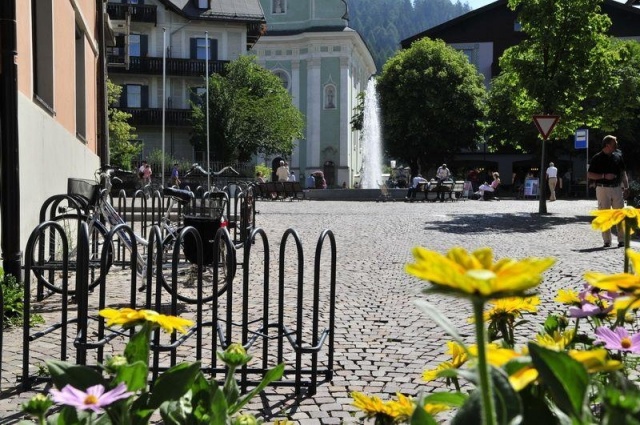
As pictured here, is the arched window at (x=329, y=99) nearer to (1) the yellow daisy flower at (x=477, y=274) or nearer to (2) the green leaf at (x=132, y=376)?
(2) the green leaf at (x=132, y=376)

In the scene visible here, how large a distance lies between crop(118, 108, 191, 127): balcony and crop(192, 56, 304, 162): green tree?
7.00ft

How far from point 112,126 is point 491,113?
23.4 metres

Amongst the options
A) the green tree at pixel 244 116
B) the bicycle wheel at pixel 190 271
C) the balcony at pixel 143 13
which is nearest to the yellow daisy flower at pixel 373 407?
the bicycle wheel at pixel 190 271

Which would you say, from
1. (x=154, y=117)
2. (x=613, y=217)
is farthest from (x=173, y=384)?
Result: (x=154, y=117)

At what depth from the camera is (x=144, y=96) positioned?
52.7 m

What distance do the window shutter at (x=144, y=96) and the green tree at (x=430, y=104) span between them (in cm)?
1579

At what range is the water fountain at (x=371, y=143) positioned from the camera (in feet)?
169

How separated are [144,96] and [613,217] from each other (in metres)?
52.5

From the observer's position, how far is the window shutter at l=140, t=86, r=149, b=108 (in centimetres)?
5259

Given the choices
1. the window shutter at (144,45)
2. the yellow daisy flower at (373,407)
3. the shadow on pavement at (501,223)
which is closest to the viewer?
the yellow daisy flower at (373,407)

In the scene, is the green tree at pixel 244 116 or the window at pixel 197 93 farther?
the window at pixel 197 93

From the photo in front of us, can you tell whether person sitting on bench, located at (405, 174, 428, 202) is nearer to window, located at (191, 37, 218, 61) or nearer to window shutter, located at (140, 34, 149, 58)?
window, located at (191, 37, 218, 61)

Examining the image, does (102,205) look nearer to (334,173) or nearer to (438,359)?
(438,359)

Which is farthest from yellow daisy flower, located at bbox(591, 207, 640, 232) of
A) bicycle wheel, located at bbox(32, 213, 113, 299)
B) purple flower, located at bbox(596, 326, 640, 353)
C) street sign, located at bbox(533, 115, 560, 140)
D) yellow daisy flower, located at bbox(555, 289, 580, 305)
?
street sign, located at bbox(533, 115, 560, 140)
